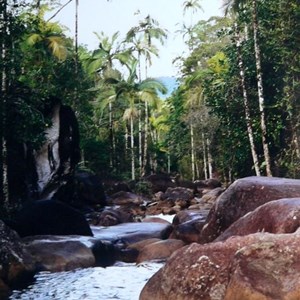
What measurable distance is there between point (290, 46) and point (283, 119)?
8.98 ft

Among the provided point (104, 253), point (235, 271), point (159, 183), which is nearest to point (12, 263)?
point (104, 253)

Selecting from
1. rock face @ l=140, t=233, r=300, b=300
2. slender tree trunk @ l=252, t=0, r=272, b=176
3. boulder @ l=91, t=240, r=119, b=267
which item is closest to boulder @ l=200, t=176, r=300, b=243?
boulder @ l=91, t=240, r=119, b=267

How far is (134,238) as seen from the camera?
12.0 meters

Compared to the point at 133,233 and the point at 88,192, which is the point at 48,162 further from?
the point at 133,233

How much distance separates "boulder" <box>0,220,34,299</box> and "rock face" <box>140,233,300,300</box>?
267 cm

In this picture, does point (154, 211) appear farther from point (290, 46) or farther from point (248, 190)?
point (248, 190)

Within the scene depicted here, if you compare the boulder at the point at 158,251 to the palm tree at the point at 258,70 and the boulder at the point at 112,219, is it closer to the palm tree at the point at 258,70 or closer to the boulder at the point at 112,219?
the boulder at the point at 112,219

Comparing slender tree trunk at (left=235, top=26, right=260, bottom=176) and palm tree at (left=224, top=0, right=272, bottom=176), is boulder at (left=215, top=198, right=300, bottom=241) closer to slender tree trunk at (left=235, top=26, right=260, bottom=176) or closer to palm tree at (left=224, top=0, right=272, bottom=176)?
palm tree at (left=224, top=0, right=272, bottom=176)

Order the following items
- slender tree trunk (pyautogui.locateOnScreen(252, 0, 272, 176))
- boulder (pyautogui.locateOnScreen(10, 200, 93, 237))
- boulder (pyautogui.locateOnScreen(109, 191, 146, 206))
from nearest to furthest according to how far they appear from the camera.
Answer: boulder (pyautogui.locateOnScreen(10, 200, 93, 237)) → slender tree trunk (pyautogui.locateOnScreen(252, 0, 272, 176)) → boulder (pyautogui.locateOnScreen(109, 191, 146, 206))

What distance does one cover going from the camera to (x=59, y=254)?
914cm

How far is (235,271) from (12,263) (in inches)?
160

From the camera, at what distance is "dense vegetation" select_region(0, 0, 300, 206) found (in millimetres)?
14078

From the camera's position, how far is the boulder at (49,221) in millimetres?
11477

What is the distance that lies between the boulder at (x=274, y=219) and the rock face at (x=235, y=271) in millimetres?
→ 692
